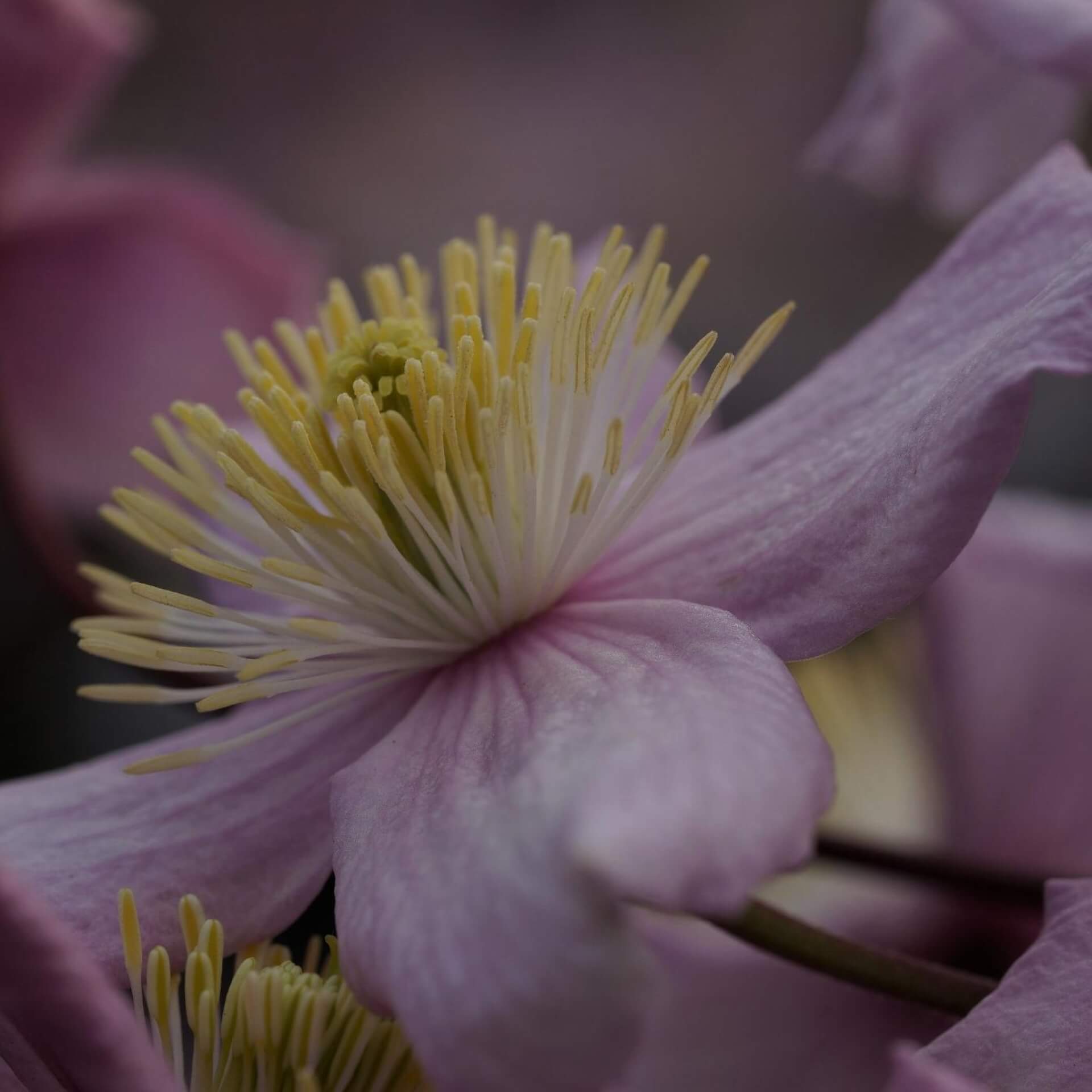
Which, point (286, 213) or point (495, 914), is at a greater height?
point (286, 213)

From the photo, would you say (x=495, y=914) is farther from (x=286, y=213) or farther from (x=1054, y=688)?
(x=286, y=213)

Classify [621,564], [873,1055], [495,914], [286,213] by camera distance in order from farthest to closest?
[286,213]
[873,1055]
[621,564]
[495,914]

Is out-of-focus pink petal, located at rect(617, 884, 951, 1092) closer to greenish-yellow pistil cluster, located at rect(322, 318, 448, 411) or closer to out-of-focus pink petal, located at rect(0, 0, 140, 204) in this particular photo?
greenish-yellow pistil cluster, located at rect(322, 318, 448, 411)

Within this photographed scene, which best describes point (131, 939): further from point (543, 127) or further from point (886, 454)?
point (543, 127)

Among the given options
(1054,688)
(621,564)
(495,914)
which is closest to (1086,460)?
(1054,688)

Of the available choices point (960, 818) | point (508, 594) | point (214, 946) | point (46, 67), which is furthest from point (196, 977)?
point (46, 67)
